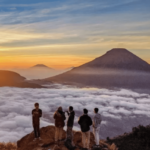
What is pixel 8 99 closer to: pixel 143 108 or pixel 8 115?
pixel 8 115

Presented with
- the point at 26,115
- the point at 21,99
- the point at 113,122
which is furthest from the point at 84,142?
the point at 21,99

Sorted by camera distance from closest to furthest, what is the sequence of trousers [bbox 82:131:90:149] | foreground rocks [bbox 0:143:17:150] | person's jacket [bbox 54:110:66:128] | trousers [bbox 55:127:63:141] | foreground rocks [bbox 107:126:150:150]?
1. trousers [bbox 82:131:90:149]
2. person's jacket [bbox 54:110:66:128]
3. trousers [bbox 55:127:63:141]
4. foreground rocks [bbox 0:143:17:150]
5. foreground rocks [bbox 107:126:150:150]

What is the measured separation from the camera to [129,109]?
638 ft

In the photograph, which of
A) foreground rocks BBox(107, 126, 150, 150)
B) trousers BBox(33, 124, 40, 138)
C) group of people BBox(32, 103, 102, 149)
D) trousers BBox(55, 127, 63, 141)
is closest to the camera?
group of people BBox(32, 103, 102, 149)

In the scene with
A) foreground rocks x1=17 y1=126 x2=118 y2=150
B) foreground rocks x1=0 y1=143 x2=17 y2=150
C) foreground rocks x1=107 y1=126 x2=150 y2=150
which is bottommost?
foreground rocks x1=107 y1=126 x2=150 y2=150

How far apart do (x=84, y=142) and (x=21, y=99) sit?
557 feet

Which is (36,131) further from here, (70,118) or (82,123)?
(82,123)

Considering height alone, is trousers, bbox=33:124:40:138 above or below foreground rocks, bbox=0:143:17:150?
above

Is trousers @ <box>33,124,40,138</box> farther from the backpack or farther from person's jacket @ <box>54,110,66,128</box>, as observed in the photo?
the backpack

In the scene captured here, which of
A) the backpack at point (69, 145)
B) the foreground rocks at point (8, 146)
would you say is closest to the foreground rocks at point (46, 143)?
the backpack at point (69, 145)

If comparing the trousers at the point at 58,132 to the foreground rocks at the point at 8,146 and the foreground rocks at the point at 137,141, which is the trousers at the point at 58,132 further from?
the foreground rocks at the point at 137,141

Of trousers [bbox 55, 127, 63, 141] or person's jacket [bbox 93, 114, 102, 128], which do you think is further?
trousers [bbox 55, 127, 63, 141]

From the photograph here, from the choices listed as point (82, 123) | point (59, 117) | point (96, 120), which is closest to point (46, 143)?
point (59, 117)

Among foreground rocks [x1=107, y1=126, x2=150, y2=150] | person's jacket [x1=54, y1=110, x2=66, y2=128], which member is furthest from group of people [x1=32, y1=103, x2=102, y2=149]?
foreground rocks [x1=107, y1=126, x2=150, y2=150]
